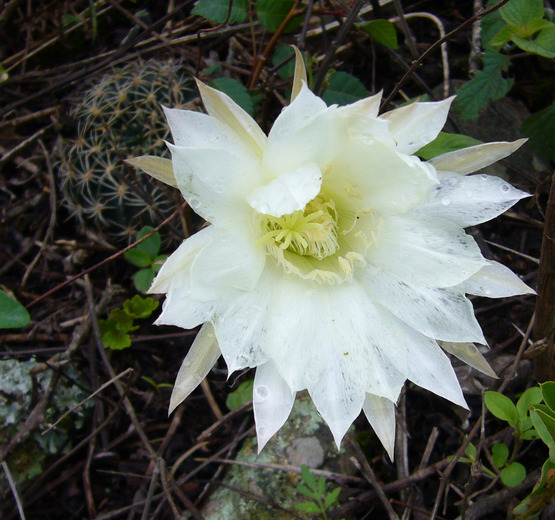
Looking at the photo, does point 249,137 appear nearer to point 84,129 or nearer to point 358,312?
point 358,312

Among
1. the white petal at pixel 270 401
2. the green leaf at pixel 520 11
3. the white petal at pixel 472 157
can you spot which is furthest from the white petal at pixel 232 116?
the green leaf at pixel 520 11

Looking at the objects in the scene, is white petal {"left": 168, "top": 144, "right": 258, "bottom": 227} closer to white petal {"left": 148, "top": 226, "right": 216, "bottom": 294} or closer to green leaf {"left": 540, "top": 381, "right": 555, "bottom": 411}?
white petal {"left": 148, "top": 226, "right": 216, "bottom": 294}

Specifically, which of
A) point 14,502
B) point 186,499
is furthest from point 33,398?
point 186,499

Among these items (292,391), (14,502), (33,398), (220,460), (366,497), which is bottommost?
(366,497)

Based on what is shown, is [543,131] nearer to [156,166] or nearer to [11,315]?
[156,166]

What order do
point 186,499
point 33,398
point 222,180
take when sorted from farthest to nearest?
point 33,398 < point 186,499 < point 222,180

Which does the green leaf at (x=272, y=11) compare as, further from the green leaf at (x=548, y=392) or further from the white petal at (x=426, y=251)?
the green leaf at (x=548, y=392)
